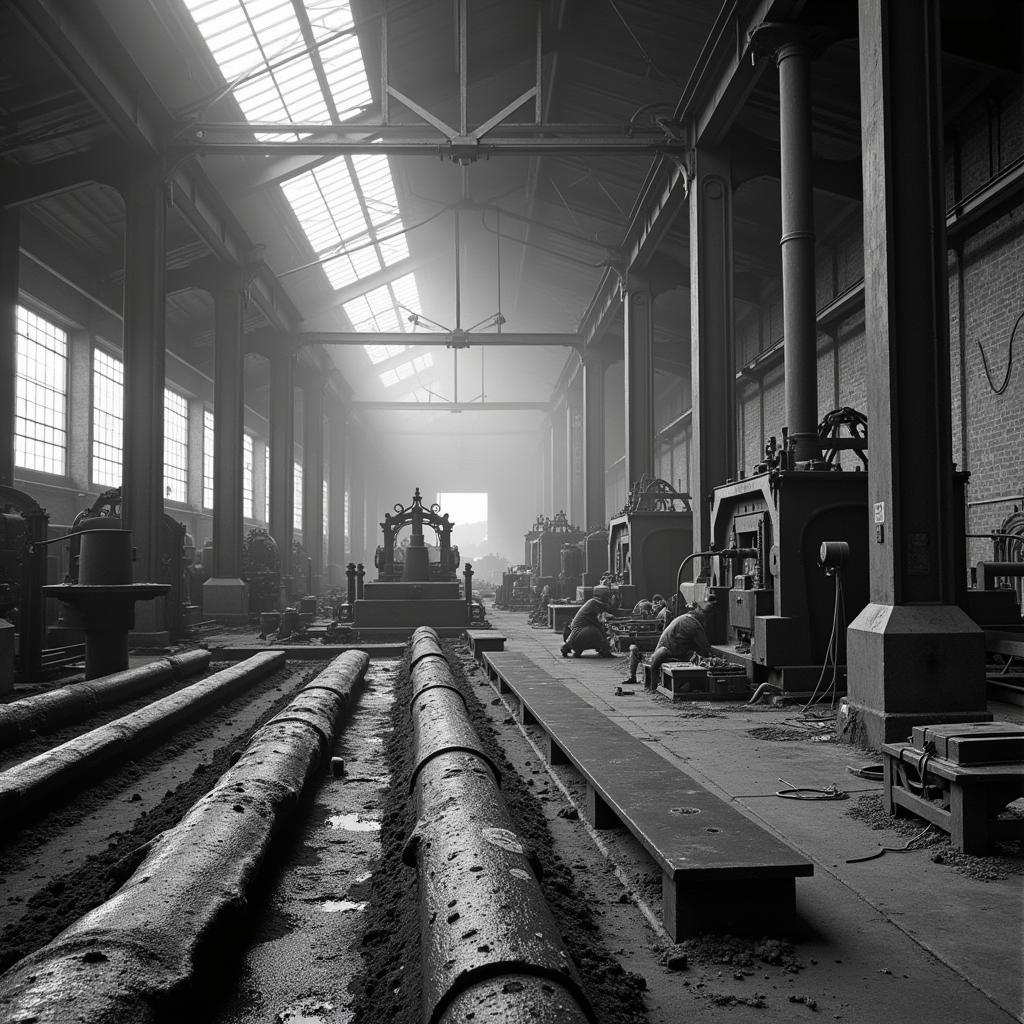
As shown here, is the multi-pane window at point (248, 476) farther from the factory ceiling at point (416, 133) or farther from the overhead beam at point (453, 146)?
the overhead beam at point (453, 146)

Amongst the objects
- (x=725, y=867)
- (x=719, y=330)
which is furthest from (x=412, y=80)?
(x=725, y=867)

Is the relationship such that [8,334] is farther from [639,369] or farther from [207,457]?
[207,457]

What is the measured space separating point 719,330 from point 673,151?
300cm

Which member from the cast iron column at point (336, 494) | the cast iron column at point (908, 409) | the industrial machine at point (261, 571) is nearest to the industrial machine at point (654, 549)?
the industrial machine at point (261, 571)

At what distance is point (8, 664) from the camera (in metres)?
7.43

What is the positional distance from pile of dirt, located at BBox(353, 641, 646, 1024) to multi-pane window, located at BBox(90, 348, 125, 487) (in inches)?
649

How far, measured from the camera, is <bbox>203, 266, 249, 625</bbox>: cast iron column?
55.8 ft

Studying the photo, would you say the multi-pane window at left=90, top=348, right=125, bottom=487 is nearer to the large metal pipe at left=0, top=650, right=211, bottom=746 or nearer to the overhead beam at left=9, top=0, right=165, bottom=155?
the overhead beam at left=9, top=0, right=165, bottom=155

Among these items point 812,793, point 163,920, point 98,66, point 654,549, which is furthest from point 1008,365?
point 98,66

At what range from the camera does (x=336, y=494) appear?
3553 centimetres

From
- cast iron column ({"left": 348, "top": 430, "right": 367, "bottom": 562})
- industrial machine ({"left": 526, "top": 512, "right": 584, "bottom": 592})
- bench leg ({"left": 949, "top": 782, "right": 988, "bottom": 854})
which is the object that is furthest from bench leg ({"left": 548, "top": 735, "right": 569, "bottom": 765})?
cast iron column ({"left": 348, "top": 430, "right": 367, "bottom": 562})

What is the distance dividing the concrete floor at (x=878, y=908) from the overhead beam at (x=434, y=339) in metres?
18.2

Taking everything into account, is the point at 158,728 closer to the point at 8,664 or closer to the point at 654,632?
the point at 8,664

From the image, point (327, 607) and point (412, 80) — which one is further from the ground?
point (412, 80)
